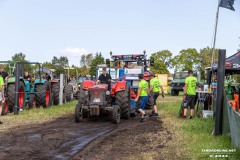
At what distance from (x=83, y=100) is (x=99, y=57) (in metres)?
49.3

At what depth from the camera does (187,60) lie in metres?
68.6

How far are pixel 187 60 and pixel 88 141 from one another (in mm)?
62868

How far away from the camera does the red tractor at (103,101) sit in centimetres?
1040

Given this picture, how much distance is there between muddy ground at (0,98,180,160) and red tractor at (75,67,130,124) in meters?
0.41

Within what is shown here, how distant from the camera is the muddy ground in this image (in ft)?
20.4

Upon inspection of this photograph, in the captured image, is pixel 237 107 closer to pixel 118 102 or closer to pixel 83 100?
pixel 118 102

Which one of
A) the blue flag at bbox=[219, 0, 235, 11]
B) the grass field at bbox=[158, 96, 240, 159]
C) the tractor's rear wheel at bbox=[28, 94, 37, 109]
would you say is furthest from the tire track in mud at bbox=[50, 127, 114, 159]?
the blue flag at bbox=[219, 0, 235, 11]

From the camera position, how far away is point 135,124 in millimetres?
10289

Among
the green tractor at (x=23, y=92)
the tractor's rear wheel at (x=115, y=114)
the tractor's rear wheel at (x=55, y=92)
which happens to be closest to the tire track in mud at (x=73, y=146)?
the tractor's rear wheel at (x=115, y=114)

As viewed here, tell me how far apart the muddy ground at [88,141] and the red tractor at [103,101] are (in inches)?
16.0

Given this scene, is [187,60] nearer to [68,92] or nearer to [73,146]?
[68,92]

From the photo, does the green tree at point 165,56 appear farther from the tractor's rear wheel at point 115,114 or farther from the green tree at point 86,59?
the tractor's rear wheel at point 115,114

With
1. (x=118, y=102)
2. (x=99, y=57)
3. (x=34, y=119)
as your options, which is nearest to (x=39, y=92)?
(x=34, y=119)

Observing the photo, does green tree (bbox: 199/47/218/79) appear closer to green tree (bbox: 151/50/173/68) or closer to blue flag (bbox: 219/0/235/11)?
green tree (bbox: 151/50/173/68)
